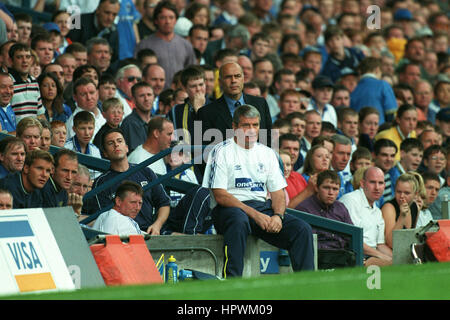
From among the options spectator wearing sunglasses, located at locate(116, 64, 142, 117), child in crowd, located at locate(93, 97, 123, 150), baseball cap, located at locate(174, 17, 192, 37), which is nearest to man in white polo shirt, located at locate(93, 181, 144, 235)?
child in crowd, located at locate(93, 97, 123, 150)

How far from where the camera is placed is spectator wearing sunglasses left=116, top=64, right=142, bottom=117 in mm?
13211

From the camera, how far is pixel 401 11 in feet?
72.7

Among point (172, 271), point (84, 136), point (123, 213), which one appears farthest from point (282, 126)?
point (172, 271)

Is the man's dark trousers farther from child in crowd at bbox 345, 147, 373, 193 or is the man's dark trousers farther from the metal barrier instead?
child in crowd at bbox 345, 147, 373, 193

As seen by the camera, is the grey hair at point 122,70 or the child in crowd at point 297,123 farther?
the grey hair at point 122,70

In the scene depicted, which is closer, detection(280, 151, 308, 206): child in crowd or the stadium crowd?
the stadium crowd

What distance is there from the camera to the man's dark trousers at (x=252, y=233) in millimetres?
9133

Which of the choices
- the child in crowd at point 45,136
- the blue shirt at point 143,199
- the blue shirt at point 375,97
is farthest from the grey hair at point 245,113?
the blue shirt at point 375,97

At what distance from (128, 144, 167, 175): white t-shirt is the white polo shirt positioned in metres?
2.14

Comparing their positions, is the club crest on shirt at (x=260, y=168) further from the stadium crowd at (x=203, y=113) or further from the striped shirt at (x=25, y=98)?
the striped shirt at (x=25, y=98)

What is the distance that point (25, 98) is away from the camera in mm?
11461

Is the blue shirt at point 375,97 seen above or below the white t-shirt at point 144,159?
above
